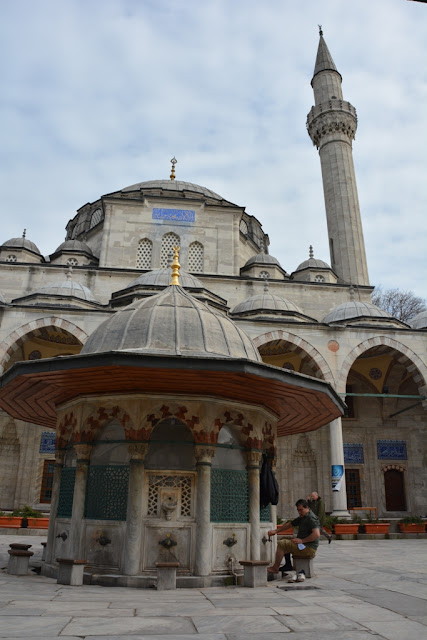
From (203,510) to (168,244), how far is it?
16.2m

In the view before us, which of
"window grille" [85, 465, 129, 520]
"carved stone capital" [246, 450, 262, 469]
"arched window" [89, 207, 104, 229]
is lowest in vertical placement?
"window grille" [85, 465, 129, 520]

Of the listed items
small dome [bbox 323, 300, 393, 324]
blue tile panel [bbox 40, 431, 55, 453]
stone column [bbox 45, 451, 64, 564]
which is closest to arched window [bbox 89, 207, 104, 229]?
blue tile panel [bbox 40, 431, 55, 453]

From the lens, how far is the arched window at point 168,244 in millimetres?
20031

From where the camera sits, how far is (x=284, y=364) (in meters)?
17.9

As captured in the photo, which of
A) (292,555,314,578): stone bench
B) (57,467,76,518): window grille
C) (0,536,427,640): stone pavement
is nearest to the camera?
(0,536,427,640): stone pavement

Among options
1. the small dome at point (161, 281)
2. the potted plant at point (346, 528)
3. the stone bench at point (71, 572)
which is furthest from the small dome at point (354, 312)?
the stone bench at point (71, 572)

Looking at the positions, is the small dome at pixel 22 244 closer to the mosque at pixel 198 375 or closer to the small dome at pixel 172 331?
the mosque at pixel 198 375

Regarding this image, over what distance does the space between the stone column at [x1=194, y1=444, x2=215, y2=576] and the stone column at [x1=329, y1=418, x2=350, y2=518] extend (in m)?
9.33

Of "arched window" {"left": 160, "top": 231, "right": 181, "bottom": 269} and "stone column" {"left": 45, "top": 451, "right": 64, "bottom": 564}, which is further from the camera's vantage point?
"arched window" {"left": 160, "top": 231, "right": 181, "bottom": 269}

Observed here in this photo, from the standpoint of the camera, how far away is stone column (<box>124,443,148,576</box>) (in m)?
4.91

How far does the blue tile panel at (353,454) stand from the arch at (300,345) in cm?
401

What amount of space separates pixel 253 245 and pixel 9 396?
18366mm

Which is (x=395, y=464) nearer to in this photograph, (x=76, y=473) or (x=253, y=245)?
(x=253, y=245)

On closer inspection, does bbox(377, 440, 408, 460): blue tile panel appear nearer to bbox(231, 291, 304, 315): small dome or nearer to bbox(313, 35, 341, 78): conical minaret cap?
bbox(231, 291, 304, 315): small dome
